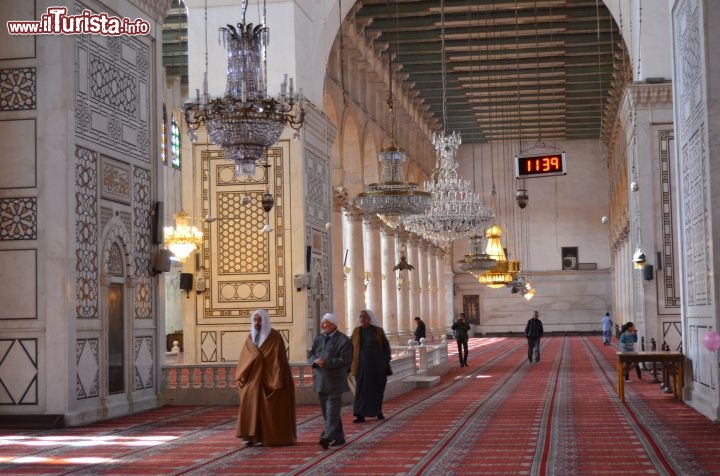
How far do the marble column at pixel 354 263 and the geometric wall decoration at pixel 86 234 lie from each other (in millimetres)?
12195

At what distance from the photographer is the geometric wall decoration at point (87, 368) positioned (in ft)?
28.5

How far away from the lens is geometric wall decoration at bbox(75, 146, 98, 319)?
8758 mm

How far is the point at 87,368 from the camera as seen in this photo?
29.1ft

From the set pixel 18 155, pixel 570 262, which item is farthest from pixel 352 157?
pixel 570 262

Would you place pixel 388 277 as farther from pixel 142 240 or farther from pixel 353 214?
pixel 142 240

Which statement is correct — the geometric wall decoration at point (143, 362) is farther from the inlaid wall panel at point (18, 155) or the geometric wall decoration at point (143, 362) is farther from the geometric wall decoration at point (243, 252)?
the geometric wall decoration at point (243, 252)

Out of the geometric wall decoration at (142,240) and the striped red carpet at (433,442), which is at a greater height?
the geometric wall decoration at (142,240)

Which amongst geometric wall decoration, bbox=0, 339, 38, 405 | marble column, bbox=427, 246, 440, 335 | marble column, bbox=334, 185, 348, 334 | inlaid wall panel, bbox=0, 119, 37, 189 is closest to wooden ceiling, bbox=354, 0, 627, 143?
marble column, bbox=334, 185, 348, 334

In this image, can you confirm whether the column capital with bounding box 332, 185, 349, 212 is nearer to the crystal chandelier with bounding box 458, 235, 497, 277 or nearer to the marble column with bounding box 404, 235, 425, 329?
the crystal chandelier with bounding box 458, 235, 497, 277

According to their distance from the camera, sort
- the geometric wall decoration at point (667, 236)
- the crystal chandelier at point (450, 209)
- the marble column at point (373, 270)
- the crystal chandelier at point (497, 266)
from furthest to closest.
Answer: the marble column at point (373, 270)
the crystal chandelier at point (497, 266)
the crystal chandelier at point (450, 209)
the geometric wall decoration at point (667, 236)

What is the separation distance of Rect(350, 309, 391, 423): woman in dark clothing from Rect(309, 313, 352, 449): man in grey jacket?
137cm

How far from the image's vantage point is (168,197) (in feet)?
75.4

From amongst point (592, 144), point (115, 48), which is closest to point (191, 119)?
point (115, 48)

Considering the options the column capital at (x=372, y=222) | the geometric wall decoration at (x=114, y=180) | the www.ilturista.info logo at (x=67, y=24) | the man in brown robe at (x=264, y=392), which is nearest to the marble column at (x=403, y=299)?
the column capital at (x=372, y=222)
